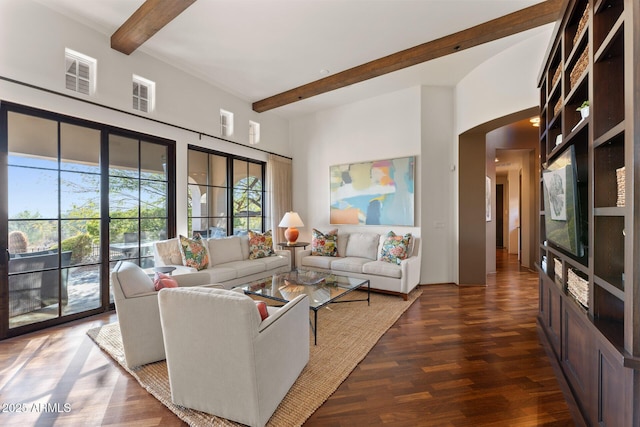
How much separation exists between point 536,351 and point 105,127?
17.2ft

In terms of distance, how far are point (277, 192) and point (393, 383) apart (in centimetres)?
442

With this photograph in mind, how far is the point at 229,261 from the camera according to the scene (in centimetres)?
438

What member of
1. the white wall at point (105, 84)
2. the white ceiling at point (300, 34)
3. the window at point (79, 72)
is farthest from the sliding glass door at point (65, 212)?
the white ceiling at point (300, 34)

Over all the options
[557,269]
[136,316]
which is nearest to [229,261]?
[136,316]

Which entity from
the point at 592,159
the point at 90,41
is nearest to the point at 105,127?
the point at 90,41

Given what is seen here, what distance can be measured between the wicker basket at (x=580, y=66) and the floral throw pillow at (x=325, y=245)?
370 centimetres

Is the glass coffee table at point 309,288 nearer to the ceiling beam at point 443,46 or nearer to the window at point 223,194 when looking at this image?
the window at point 223,194

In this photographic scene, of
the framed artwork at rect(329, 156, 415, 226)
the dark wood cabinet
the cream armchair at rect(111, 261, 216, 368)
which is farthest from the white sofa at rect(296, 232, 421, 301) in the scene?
the cream armchair at rect(111, 261, 216, 368)

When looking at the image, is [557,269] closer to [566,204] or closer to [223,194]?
[566,204]

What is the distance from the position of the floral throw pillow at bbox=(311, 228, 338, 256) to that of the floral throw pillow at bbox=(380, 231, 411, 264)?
917 mm

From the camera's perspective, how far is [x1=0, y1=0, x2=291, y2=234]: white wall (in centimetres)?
270

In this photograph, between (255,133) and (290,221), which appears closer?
(290,221)

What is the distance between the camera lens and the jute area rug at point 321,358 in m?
1.69

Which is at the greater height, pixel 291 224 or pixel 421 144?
pixel 421 144
